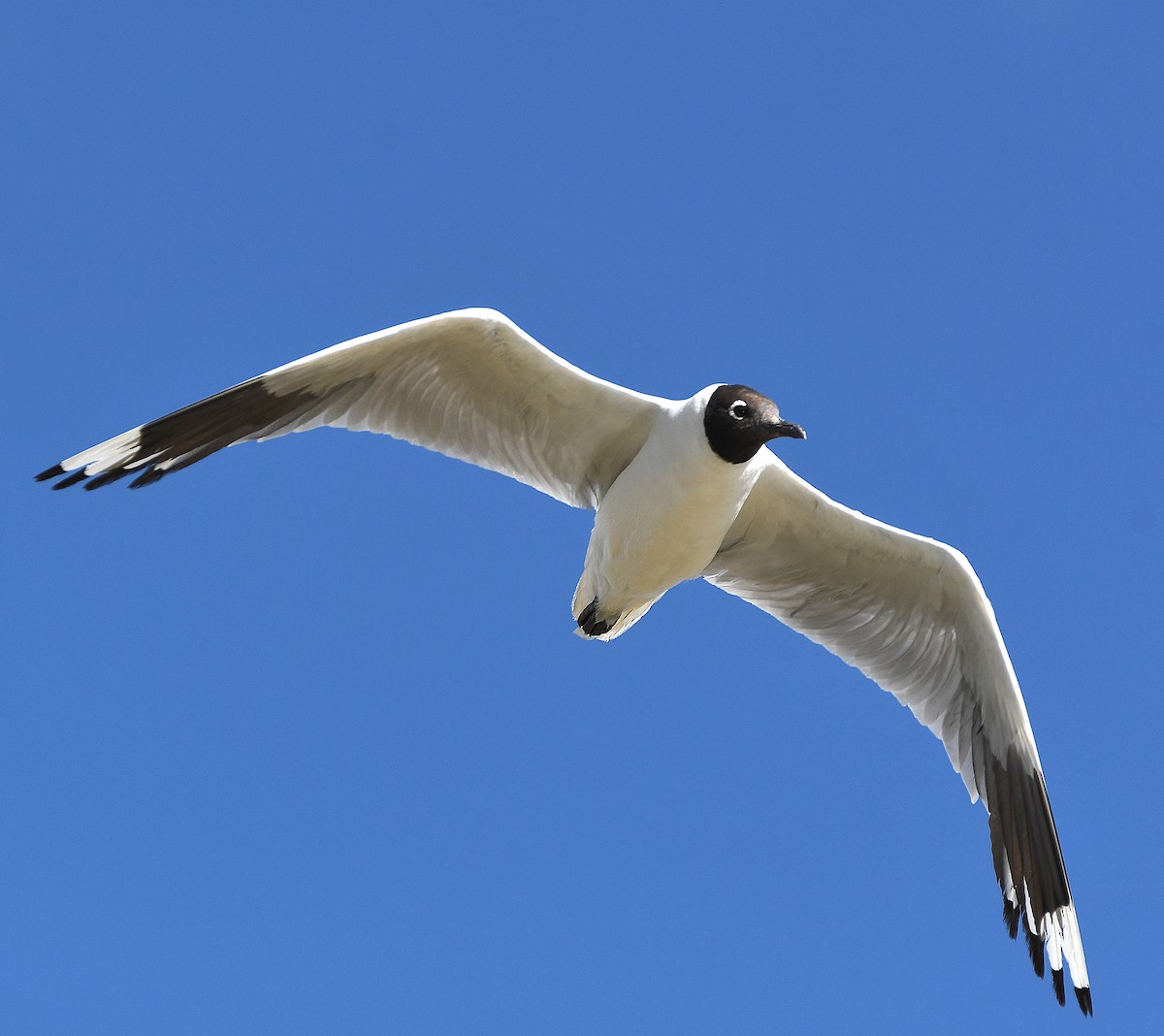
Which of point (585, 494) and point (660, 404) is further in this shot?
point (585, 494)

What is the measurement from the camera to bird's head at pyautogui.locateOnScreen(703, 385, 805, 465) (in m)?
7.59

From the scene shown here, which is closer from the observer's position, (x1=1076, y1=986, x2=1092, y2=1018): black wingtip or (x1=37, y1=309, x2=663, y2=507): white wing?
(x1=37, y1=309, x2=663, y2=507): white wing

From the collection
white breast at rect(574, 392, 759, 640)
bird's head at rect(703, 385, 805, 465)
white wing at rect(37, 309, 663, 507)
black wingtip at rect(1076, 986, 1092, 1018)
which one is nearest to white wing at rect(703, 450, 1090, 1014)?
black wingtip at rect(1076, 986, 1092, 1018)

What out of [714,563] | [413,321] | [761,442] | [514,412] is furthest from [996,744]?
[413,321]

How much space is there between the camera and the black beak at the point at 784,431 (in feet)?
24.8

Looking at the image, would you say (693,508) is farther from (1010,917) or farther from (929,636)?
(1010,917)

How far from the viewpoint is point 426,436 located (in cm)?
852

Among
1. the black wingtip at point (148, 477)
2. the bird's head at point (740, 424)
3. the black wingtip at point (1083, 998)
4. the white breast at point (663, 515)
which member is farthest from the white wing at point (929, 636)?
the black wingtip at point (148, 477)

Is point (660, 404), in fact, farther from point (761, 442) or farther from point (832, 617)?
point (832, 617)

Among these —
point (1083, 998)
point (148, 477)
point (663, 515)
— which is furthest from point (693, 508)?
point (1083, 998)

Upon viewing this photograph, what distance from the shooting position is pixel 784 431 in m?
7.56

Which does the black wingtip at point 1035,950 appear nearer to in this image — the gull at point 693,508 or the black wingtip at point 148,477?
the gull at point 693,508

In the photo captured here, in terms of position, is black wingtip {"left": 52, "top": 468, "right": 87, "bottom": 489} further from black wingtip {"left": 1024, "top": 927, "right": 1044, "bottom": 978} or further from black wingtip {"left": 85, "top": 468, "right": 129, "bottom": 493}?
black wingtip {"left": 1024, "top": 927, "right": 1044, "bottom": 978}

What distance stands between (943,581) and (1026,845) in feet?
5.25
